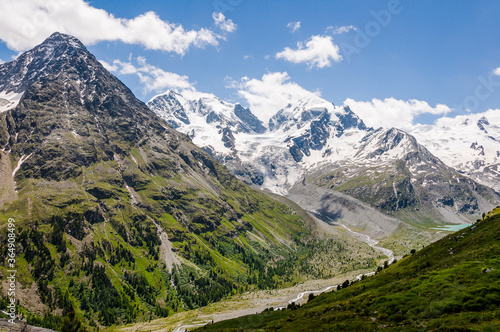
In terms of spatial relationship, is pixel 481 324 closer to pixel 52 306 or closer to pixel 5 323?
pixel 5 323

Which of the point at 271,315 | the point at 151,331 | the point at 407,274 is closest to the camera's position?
the point at 407,274

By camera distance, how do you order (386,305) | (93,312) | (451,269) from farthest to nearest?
(93,312), (451,269), (386,305)

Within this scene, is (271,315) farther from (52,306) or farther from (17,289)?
(17,289)

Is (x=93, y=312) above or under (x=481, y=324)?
under

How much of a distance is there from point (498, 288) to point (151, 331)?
173m

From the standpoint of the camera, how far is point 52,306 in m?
186

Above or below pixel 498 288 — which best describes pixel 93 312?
below

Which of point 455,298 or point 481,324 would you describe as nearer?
point 481,324

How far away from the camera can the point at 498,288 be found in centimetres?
5219

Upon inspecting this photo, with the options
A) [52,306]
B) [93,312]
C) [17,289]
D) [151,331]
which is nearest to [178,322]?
[151,331]

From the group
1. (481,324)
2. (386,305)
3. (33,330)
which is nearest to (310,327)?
(386,305)

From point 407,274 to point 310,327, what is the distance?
45.7 metres

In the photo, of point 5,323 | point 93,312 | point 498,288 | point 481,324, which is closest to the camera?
point 481,324

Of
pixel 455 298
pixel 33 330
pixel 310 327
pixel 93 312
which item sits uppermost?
pixel 33 330
